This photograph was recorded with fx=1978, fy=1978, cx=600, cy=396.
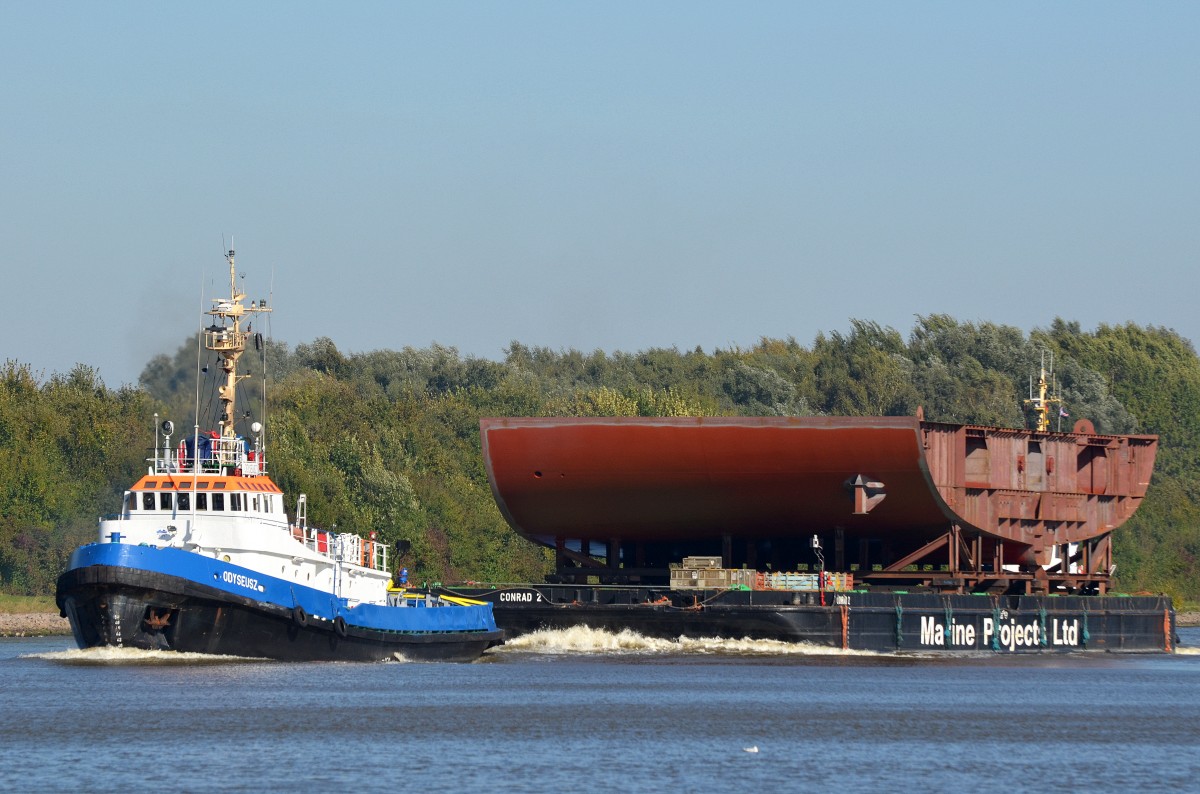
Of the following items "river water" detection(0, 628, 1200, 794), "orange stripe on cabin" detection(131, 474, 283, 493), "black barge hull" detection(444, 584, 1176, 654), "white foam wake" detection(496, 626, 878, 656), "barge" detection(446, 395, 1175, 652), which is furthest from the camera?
"barge" detection(446, 395, 1175, 652)

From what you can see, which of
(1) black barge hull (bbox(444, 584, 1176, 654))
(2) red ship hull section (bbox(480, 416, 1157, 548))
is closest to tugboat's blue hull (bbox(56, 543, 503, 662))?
(1) black barge hull (bbox(444, 584, 1176, 654))

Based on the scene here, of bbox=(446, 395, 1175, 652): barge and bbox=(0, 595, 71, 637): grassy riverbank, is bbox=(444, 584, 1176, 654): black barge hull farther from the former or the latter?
bbox=(0, 595, 71, 637): grassy riverbank

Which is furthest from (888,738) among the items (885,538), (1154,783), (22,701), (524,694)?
(885,538)

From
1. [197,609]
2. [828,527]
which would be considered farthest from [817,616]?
[197,609]

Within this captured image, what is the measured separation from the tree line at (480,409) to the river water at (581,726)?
32.2 feet

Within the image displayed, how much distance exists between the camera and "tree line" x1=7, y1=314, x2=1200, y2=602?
86.7 meters

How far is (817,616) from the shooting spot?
57938 millimetres

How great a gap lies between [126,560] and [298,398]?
59.5 meters

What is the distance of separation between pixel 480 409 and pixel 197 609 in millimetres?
76302

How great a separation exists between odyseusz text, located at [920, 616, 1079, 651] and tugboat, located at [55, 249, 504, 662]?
15.8m

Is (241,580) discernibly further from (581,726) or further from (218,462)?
(581,726)

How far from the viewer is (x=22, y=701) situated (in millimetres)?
41219

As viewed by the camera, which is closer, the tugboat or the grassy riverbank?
the tugboat

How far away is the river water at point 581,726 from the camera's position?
32094mm
